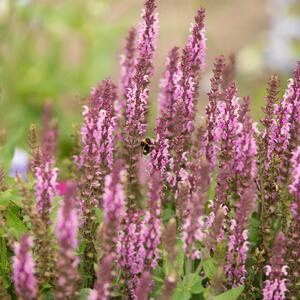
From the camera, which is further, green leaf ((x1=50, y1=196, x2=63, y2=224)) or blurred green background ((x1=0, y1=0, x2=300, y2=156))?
blurred green background ((x1=0, y1=0, x2=300, y2=156))

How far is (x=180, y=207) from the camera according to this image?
187 centimetres

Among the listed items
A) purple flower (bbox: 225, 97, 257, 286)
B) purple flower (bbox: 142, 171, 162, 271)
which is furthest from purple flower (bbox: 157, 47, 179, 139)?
purple flower (bbox: 142, 171, 162, 271)

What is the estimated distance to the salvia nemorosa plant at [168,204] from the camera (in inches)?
67.3

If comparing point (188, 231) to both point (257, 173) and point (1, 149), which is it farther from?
point (1, 149)

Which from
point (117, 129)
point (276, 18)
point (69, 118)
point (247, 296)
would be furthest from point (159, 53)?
point (247, 296)

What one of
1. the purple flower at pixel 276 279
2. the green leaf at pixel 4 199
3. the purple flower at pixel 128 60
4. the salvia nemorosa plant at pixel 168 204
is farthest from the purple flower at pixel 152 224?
the purple flower at pixel 128 60

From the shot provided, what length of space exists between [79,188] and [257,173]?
54 cm

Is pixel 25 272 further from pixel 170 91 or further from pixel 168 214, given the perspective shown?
pixel 170 91

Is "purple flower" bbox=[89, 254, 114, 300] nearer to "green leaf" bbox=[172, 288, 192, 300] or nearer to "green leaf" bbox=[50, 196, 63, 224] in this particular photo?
"green leaf" bbox=[172, 288, 192, 300]

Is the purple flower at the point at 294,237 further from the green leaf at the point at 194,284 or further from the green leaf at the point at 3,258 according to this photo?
the green leaf at the point at 3,258

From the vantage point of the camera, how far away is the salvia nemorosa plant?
5.61 ft

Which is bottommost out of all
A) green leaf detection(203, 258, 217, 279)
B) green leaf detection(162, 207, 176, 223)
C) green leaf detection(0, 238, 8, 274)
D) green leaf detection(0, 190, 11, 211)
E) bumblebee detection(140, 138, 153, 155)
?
green leaf detection(203, 258, 217, 279)

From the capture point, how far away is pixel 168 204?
2359mm

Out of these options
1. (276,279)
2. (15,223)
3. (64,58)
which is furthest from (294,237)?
(64,58)
